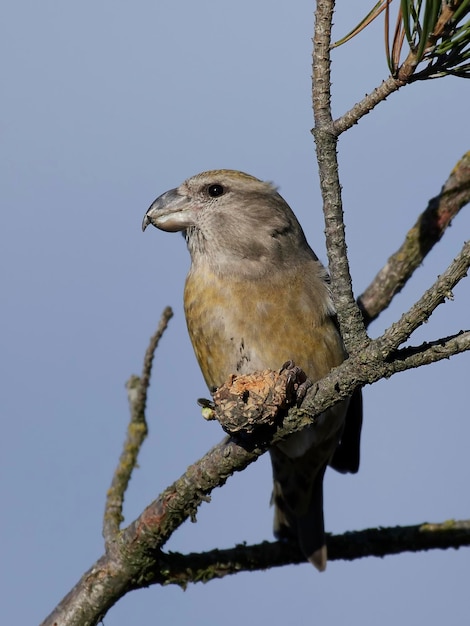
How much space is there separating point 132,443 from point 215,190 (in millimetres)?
1643

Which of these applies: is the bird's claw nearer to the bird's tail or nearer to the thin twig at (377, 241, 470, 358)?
the thin twig at (377, 241, 470, 358)

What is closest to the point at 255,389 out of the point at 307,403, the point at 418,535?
the point at 307,403

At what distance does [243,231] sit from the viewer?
5309 mm

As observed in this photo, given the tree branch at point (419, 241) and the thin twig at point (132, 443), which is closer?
the thin twig at point (132, 443)

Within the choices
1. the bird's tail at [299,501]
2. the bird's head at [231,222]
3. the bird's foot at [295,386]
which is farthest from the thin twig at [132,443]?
the bird's tail at [299,501]

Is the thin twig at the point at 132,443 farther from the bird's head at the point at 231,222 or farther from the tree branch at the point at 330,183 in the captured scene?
the tree branch at the point at 330,183

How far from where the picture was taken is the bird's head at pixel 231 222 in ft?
17.1

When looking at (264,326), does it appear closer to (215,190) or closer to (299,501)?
(215,190)

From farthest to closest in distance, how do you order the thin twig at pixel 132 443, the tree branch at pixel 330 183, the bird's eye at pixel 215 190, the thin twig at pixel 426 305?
the bird's eye at pixel 215 190 → the thin twig at pixel 132 443 → the tree branch at pixel 330 183 → the thin twig at pixel 426 305

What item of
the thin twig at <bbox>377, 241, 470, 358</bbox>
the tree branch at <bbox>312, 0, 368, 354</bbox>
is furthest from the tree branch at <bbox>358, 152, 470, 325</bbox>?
the thin twig at <bbox>377, 241, 470, 358</bbox>

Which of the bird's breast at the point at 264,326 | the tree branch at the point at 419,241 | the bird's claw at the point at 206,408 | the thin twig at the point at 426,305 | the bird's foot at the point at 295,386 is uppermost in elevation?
the tree branch at the point at 419,241

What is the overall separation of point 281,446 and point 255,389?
1.98 meters

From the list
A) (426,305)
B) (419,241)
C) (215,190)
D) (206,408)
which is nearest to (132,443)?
(206,408)

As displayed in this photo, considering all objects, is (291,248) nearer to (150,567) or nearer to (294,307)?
(294,307)
